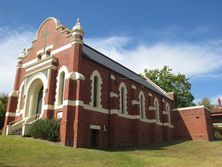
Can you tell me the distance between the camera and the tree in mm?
55656

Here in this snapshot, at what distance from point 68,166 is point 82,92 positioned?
31.9ft

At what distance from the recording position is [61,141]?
19.7 m

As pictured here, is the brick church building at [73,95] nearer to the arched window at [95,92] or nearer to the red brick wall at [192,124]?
the arched window at [95,92]

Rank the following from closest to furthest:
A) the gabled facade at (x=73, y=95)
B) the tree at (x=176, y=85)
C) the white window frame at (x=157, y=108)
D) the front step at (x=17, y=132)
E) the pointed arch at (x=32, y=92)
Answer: the gabled facade at (x=73, y=95) < the front step at (x=17, y=132) < the pointed arch at (x=32, y=92) < the white window frame at (x=157, y=108) < the tree at (x=176, y=85)

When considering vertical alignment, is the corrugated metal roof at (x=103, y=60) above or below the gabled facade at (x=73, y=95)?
above

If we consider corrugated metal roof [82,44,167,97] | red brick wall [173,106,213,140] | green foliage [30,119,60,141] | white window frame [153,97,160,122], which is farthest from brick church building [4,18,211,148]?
red brick wall [173,106,213,140]

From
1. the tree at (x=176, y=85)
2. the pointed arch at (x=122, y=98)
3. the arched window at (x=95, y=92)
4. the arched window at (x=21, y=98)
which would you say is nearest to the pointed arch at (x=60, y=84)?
the arched window at (x=95, y=92)

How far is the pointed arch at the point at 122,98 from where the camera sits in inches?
1137

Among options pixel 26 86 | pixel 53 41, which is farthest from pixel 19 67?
pixel 53 41

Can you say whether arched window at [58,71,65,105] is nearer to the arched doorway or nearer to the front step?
the arched doorway

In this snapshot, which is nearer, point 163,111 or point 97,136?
point 97,136

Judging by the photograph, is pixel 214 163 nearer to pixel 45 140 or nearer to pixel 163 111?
pixel 45 140

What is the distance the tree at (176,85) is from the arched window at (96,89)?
111ft

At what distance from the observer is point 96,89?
2534 centimetres
